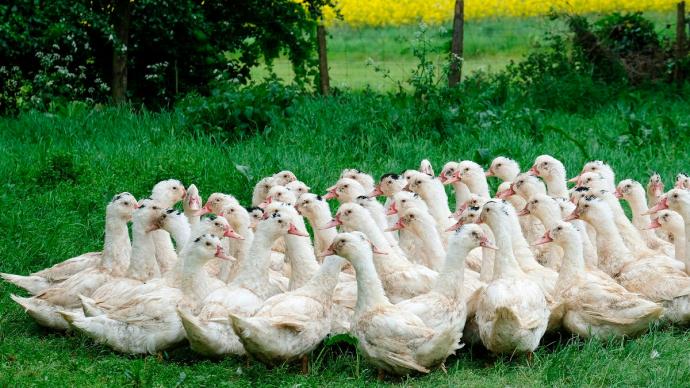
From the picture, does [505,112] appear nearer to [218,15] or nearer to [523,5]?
[218,15]

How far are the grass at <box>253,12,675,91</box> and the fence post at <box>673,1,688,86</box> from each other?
6.58 feet

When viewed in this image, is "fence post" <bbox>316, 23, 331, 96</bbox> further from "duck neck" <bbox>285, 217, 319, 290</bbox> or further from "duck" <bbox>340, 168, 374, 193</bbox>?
"duck neck" <bbox>285, 217, 319, 290</bbox>

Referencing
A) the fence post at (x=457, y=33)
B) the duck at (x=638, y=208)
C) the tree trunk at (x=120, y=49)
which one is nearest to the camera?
the duck at (x=638, y=208)

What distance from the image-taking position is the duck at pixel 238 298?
256 inches

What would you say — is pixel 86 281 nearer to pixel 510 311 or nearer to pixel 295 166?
pixel 510 311

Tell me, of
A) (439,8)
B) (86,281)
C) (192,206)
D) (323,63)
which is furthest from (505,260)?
(439,8)

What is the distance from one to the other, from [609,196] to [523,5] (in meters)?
15.3

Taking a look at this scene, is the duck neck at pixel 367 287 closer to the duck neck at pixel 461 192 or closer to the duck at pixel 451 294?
the duck at pixel 451 294

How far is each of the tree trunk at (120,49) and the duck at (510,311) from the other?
22.4 ft

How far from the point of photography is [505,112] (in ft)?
41.1

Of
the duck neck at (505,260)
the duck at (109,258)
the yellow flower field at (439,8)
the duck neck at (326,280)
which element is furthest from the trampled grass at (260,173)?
the yellow flower field at (439,8)

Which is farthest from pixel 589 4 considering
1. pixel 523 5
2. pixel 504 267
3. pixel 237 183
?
pixel 504 267

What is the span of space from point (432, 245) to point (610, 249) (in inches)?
50.2

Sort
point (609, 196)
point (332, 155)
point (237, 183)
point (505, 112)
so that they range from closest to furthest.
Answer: point (609, 196), point (237, 183), point (332, 155), point (505, 112)
